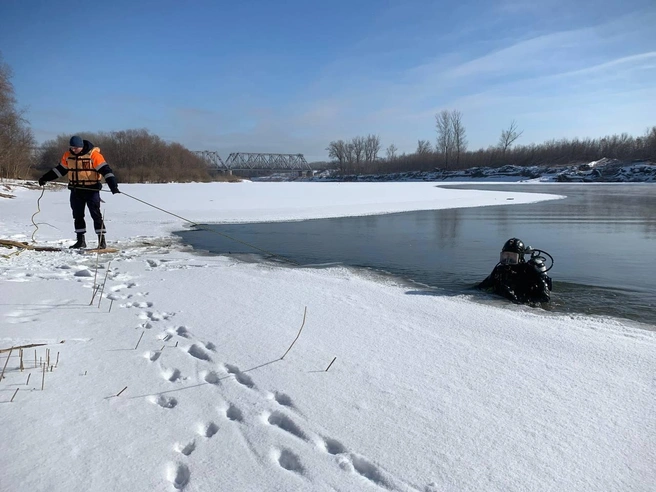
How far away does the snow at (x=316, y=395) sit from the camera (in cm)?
151

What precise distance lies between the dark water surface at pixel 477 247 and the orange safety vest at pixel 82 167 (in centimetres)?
201

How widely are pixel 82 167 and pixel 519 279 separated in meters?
6.16

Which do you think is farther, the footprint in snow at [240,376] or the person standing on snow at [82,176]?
the person standing on snow at [82,176]

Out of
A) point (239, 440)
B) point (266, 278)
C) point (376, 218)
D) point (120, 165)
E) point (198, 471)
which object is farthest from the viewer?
point (120, 165)

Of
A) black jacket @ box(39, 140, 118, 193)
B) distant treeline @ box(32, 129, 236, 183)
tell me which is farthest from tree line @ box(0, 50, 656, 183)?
black jacket @ box(39, 140, 118, 193)

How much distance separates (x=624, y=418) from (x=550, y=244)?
657cm

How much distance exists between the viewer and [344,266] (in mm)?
5754

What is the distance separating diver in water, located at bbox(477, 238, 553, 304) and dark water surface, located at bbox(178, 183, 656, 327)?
22 cm

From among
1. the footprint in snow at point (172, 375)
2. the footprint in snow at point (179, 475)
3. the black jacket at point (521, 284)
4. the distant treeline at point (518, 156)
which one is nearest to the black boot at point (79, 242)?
the footprint in snow at point (172, 375)

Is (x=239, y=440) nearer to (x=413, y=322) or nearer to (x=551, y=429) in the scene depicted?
(x=551, y=429)

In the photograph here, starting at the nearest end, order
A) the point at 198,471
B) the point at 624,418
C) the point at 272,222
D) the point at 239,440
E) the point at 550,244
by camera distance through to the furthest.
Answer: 1. the point at 198,471
2. the point at 239,440
3. the point at 624,418
4. the point at 550,244
5. the point at 272,222

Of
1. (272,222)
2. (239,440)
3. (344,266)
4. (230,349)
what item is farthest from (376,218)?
(239,440)

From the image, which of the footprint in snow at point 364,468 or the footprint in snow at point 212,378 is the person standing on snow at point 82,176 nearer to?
the footprint in snow at point 212,378

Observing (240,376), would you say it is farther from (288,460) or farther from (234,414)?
(288,460)
